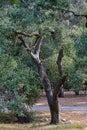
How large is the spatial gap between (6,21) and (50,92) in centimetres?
545

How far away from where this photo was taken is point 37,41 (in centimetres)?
1491

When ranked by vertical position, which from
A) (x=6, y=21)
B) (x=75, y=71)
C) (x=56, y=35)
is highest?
(x=6, y=21)

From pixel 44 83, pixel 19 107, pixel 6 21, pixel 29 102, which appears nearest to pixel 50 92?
pixel 44 83

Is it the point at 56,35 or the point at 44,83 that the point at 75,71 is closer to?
the point at 56,35

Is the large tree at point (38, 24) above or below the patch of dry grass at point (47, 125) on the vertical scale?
Result: above

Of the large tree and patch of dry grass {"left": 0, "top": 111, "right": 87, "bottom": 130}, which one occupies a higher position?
the large tree

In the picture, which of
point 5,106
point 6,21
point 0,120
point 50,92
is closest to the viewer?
point 6,21

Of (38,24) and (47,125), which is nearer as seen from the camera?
(38,24)

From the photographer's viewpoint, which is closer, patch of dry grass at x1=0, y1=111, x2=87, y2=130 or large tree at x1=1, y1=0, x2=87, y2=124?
large tree at x1=1, y1=0, x2=87, y2=124

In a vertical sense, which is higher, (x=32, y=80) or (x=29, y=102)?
(x=32, y=80)

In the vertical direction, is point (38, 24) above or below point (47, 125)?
above

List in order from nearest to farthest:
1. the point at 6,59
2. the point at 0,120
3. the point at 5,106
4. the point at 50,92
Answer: the point at 5,106 < the point at 6,59 < the point at 50,92 < the point at 0,120

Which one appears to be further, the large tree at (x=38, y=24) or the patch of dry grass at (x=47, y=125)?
the patch of dry grass at (x=47, y=125)

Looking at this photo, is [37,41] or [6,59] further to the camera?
[37,41]
